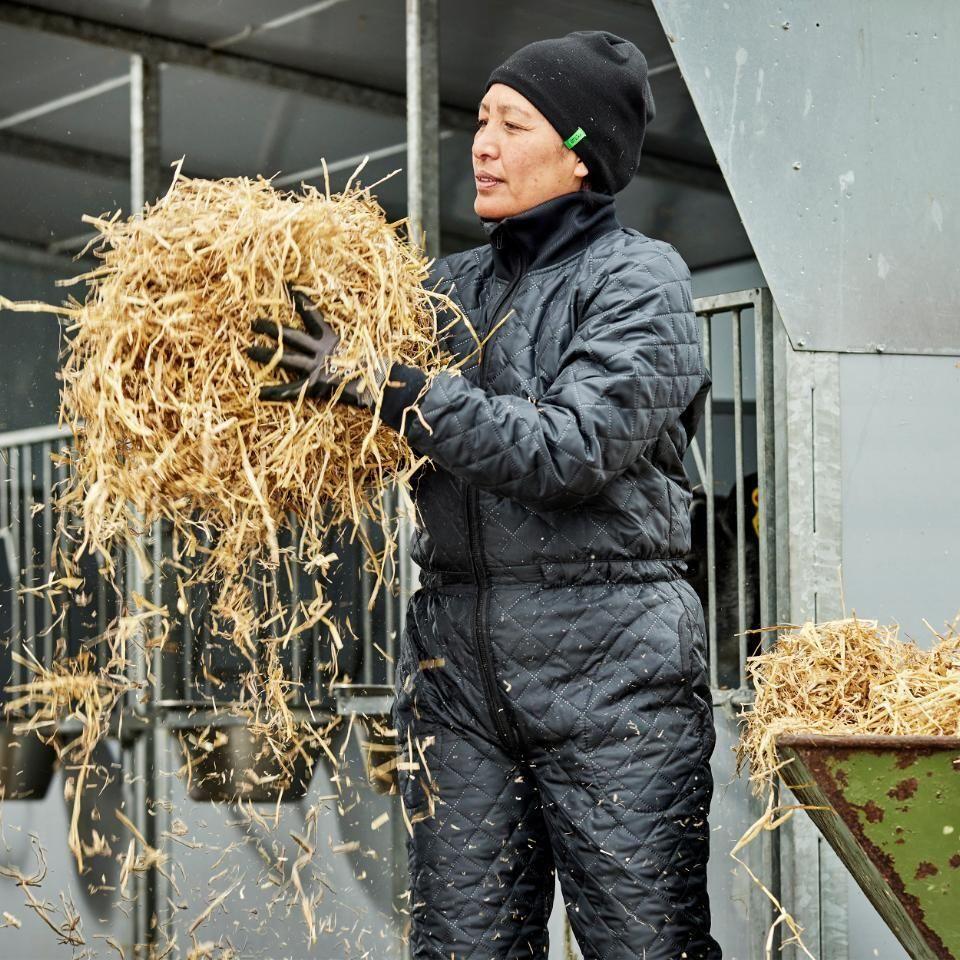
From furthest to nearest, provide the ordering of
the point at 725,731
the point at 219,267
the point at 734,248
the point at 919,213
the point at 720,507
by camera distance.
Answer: the point at 734,248 → the point at 720,507 → the point at 725,731 → the point at 919,213 → the point at 219,267

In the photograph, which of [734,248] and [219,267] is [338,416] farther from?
[734,248]

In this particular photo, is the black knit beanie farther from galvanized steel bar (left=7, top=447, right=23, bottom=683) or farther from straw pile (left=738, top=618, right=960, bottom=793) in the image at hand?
galvanized steel bar (left=7, top=447, right=23, bottom=683)

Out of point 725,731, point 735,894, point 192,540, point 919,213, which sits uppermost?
point 919,213

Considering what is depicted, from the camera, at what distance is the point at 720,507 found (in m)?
5.01

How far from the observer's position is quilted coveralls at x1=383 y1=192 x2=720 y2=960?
2465 millimetres

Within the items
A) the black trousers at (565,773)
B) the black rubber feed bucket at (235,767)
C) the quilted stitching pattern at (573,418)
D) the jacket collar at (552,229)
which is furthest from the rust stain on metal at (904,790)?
the black rubber feed bucket at (235,767)

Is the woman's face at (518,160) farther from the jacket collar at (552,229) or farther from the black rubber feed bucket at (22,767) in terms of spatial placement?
the black rubber feed bucket at (22,767)

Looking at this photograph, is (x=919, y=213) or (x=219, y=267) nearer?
(x=219, y=267)

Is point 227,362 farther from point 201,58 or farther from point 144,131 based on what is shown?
point 201,58

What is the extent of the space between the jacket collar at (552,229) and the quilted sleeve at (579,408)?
0.16 metres

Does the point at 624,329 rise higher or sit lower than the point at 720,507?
higher

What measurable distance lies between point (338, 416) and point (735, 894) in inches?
82.5

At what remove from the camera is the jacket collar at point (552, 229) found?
2.68m

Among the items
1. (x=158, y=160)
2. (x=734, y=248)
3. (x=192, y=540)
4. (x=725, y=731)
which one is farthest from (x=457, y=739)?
(x=734, y=248)
